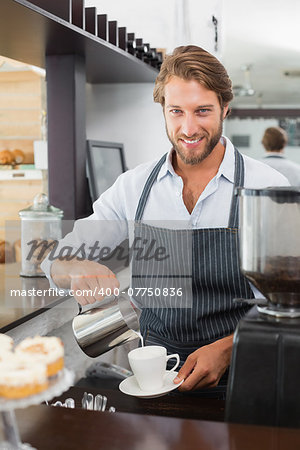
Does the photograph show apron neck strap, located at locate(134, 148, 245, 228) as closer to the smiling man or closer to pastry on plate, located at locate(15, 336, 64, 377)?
the smiling man

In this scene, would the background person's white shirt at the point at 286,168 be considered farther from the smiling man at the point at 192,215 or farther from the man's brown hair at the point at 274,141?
the smiling man at the point at 192,215

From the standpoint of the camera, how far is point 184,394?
146cm

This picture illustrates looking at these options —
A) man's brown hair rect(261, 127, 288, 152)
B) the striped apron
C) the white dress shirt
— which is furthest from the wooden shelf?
man's brown hair rect(261, 127, 288, 152)

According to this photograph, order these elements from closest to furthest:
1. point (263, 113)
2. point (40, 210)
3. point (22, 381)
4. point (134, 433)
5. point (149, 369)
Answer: point (22, 381), point (134, 433), point (149, 369), point (40, 210), point (263, 113)

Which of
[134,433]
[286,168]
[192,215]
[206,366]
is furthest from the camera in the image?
[286,168]

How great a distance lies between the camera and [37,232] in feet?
7.27

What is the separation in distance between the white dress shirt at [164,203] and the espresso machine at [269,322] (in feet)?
2.00

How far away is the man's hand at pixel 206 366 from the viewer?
133 cm

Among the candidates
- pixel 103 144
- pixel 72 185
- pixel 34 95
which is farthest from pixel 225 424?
pixel 34 95

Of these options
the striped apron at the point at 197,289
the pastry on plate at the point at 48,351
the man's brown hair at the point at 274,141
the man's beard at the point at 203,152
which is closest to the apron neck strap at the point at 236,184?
the striped apron at the point at 197,289

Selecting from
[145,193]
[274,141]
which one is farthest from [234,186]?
[274,141]

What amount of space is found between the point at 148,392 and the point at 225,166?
74 centimetres

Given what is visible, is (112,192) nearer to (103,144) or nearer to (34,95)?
(103,144)

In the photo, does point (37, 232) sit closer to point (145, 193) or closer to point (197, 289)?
point (145, 193)
